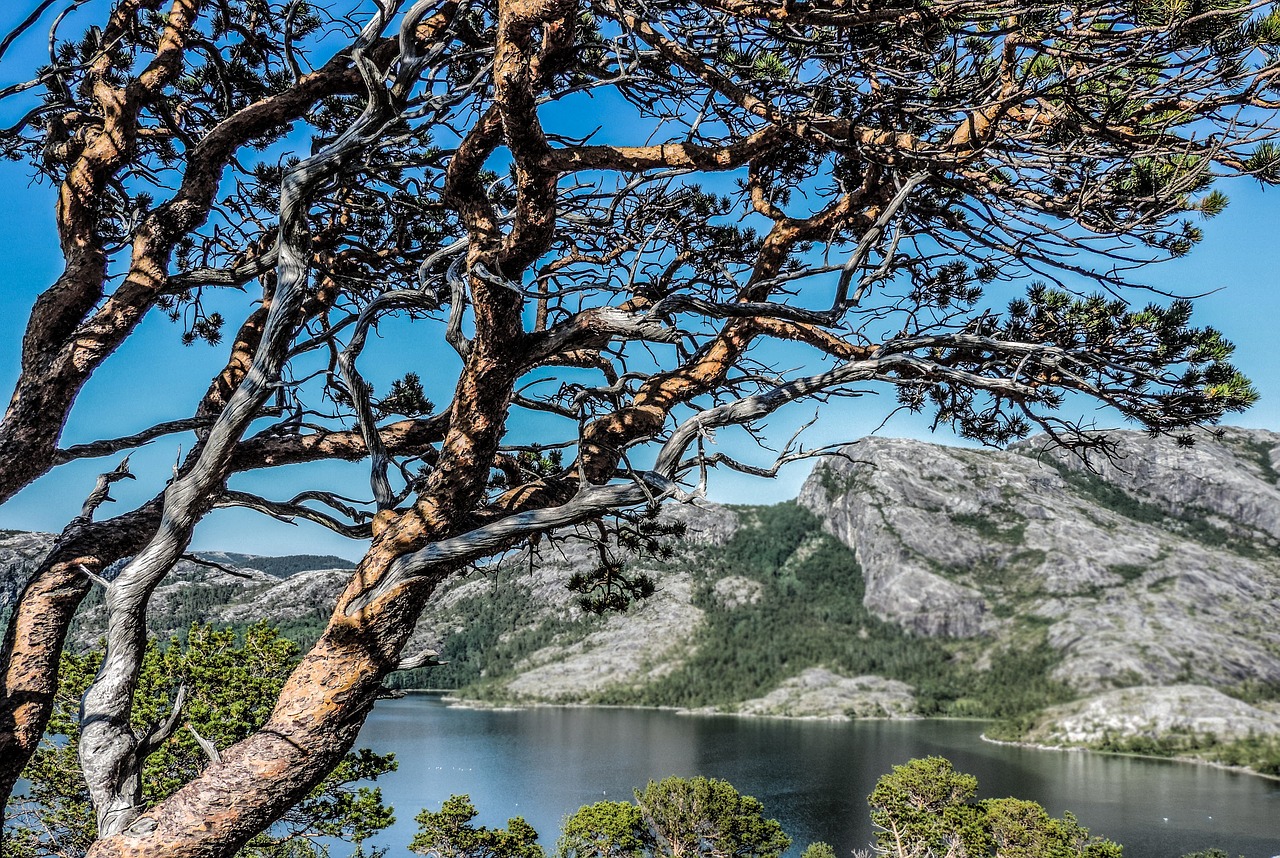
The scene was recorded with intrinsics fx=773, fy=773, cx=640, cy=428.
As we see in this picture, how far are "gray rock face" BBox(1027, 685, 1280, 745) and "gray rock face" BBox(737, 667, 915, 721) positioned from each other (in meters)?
17.0

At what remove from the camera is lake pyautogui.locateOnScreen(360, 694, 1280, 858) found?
132 feet

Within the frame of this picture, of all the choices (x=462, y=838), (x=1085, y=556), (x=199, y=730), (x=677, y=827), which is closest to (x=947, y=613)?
(x=1085, y=556)

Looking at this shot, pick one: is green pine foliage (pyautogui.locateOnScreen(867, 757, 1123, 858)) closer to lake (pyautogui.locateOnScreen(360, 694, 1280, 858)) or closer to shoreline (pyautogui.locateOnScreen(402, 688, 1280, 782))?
lake (pyautogui.locateOnScreen(360, 694, 1280, 858))

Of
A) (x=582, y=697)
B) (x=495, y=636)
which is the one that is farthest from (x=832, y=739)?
(x=495, y=636)

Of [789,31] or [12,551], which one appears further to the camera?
[12,551]

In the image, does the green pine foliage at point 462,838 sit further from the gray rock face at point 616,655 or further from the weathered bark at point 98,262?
the gray rock face at point 616,655

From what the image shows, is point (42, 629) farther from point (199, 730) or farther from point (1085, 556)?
point (1085, 556)

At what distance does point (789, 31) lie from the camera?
10.4 feet

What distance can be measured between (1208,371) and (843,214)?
5.77 ft

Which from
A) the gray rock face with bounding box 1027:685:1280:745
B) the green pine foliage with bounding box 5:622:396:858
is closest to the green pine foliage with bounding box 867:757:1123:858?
the green pine foliage with bounding box 5:622:396:858

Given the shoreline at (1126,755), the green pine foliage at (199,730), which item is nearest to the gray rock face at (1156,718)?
the shoreline at (1126,755)

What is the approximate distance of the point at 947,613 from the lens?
9706cm

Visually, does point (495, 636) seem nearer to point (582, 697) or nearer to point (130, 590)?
point (582, 697)

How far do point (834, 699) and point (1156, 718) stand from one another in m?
30.2
